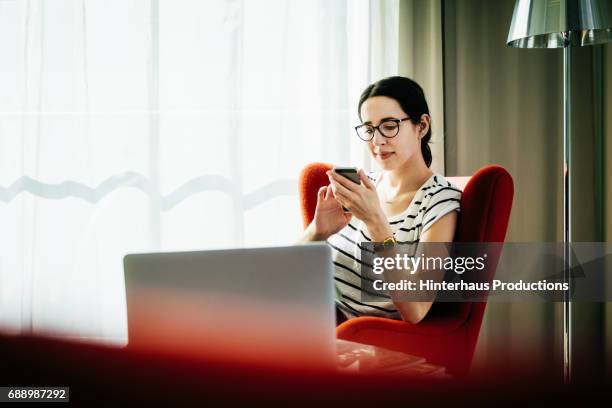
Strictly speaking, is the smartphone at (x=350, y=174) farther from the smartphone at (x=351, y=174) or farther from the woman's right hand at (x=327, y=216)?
the woman's right hand at (x=327, y=216)

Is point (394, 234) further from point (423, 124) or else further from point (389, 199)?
point (423, 124)

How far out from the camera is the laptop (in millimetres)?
794

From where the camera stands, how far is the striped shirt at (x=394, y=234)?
1.50 m

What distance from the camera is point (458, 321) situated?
1459 mm

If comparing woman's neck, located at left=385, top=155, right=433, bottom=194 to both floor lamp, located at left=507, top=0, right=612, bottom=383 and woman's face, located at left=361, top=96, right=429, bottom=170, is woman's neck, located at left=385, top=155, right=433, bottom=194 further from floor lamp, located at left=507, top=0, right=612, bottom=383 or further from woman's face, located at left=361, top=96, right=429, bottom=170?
floor lamp, located at left=507, top=0, right=612, bottom=383

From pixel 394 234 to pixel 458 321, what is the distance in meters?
0.27

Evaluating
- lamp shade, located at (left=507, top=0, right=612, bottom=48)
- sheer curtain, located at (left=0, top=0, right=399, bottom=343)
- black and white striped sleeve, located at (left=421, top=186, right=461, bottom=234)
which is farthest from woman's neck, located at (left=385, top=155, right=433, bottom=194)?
sheer curtain, located at (left=0, top=0, right=399, bottom=343)

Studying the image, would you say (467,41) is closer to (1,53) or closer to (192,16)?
(192,16)

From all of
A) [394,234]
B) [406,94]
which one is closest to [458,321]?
[394,234]

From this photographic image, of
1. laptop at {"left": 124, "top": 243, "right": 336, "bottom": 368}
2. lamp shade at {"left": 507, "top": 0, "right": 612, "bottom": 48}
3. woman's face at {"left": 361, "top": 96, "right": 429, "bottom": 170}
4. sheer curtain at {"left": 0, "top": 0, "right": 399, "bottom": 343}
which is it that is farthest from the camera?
sheer curtain at {"left": 0, "top": 0, "right": 399, "bottom": 343}

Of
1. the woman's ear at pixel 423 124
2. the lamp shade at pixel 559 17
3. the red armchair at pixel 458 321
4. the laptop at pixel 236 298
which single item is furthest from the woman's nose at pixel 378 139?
the laptop at pixel 236 298

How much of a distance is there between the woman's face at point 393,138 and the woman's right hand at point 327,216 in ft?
0.58

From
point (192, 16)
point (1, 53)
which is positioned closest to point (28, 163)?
point (1, 53)

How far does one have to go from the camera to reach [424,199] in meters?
1.54
